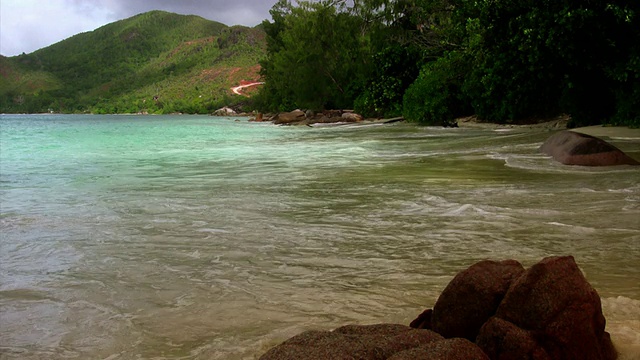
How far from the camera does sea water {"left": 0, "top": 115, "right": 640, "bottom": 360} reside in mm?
3520

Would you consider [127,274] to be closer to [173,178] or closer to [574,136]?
[173,178]

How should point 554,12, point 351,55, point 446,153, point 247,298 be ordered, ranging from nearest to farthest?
point 247,298 → point 554,12 → point 446,153 → point 351,55

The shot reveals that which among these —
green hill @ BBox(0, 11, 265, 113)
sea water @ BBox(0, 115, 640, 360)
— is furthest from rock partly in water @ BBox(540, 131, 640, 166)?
green hill @ BBox(0, 11, 265, 113)

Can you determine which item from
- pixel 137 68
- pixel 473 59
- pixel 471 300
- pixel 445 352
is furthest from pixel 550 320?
pixel 137 68

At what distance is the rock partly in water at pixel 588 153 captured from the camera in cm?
1030

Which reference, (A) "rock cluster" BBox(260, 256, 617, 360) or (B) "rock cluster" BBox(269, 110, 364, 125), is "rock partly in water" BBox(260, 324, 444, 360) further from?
(B) "rock cluster" BBox(269, 110, 364, 125)

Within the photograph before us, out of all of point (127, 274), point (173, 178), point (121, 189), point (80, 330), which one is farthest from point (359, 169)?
point (80, 330)

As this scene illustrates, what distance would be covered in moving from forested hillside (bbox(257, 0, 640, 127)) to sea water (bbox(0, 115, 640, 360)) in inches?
220

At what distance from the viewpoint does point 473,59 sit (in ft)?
75.2

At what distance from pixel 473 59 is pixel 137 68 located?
148926mm

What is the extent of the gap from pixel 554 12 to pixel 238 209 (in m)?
10.7

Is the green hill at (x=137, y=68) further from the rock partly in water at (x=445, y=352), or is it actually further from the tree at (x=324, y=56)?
the rock partly in water at (x=445, y=352)

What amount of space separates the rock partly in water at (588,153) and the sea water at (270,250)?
1.26 feet

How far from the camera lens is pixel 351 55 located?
158ft
